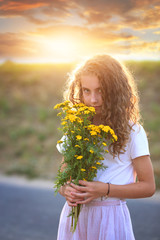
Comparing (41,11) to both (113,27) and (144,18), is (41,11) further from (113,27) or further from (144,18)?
(144,18)

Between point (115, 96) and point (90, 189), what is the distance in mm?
522

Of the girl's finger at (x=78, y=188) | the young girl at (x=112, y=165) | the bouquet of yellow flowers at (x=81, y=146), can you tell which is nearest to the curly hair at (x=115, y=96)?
the young girl at (x=112, y=165)

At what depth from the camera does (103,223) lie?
4.89 ft

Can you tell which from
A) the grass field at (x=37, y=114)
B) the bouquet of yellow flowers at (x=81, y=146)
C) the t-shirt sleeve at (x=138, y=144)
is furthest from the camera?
the grass field at (x=37, y=114)

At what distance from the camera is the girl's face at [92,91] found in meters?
1.47

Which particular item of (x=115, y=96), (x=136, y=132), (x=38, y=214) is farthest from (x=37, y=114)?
(x=136, y=132)

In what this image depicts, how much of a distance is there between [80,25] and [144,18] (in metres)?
0.48

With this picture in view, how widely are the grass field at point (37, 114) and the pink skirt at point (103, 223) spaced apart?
430 cm

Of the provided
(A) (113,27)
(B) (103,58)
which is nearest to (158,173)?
(A) (113,27)

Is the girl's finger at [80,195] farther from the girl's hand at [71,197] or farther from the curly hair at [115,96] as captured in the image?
the curly hair at [115,96]

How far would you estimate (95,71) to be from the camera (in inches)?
58.8

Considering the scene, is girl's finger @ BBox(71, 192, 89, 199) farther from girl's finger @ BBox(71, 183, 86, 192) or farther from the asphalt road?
the asphalt road

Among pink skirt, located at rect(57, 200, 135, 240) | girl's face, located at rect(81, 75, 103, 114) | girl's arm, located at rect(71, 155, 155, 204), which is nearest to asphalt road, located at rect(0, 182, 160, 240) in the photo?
pink skirt, located at rect(57, 200, 135, 240)

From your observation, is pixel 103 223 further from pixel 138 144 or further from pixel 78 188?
pixel 138 144
